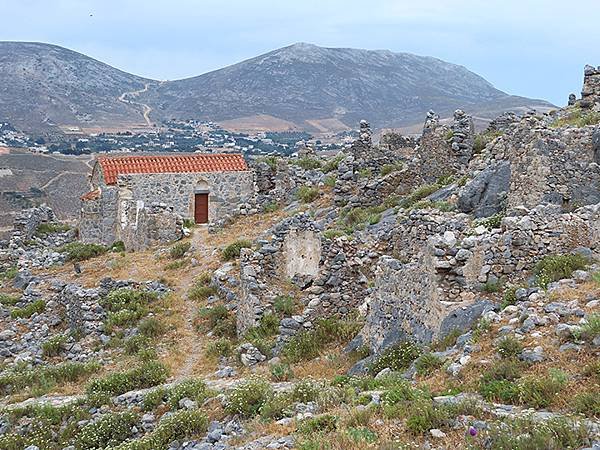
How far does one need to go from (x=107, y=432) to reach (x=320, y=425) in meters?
3.86

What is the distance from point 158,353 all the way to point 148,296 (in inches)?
117

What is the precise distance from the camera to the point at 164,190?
26078mm

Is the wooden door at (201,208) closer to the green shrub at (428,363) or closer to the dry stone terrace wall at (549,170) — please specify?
the dry stone terrace wall at (549,170)

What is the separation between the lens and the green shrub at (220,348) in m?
12.5

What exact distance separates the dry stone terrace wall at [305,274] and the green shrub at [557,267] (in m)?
3.91

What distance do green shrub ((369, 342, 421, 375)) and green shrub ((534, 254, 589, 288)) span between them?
6.06 ft

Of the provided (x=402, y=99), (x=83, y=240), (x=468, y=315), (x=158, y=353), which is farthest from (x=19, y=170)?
(x=402, y=99)

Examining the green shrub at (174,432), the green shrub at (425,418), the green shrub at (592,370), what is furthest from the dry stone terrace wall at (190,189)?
the green shrub at (592,370)

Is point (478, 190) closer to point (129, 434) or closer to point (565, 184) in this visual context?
point (565, 184)

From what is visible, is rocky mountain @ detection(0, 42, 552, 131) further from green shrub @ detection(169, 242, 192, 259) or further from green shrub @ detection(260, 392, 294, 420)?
green shrub @ detection(260, 392, 294, 420)

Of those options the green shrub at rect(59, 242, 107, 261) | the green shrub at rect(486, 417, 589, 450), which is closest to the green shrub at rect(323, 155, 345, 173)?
the green shrub at rect(59, 242, 107, 261)

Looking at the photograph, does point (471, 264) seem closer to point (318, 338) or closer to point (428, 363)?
point (428, 363)

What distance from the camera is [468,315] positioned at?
894 centimetres

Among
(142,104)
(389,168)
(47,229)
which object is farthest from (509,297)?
(142,104)
